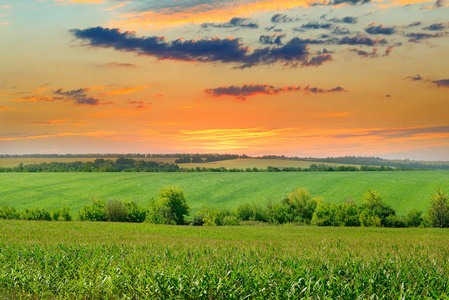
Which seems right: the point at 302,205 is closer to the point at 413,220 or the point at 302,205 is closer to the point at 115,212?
the point at 413,220

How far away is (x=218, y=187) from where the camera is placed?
451ft

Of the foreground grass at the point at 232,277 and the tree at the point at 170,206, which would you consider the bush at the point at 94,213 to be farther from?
the foreground grass at the point at 232,277

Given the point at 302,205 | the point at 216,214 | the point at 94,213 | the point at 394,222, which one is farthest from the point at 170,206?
the point at 394,222

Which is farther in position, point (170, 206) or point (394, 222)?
point (170, 206)

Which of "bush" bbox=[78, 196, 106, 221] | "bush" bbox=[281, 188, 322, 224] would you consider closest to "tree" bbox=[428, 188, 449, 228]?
"bush" bbox=[281, 188, 322, 224]

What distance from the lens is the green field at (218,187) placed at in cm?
12025

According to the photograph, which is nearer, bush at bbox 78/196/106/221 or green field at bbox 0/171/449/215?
bush at bbox 78/196/106/221

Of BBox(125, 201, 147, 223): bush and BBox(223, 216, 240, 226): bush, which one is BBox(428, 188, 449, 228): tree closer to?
BBox(223, 216, 240, 226): bush

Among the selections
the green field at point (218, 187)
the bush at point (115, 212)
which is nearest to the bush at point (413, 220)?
the green field at point (218, 187)

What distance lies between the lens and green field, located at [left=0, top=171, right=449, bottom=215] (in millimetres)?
120250

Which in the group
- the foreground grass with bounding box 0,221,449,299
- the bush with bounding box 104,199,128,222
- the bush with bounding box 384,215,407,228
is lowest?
the bush with bounding box 384,215,407,228

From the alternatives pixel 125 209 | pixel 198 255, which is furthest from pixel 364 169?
pixel 198 255

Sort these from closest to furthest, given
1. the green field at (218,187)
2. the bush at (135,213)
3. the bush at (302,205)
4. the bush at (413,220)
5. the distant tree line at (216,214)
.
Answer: the distant tree line at (216,214) < the bush at (135,213) < the bush at (413,220) < the bush at (302,205) < the green field at (218,187)

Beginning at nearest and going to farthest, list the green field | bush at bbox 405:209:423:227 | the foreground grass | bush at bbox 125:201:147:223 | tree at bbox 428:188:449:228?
1. the foreground grass
2. bush at bbox 125:201:147:223
3. bush at bbox 405:209:423:227
4. tree at bbox 428:188:449:228
5. the green field
